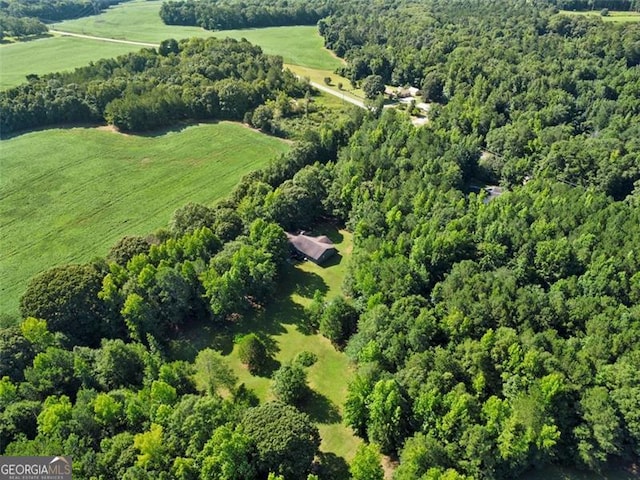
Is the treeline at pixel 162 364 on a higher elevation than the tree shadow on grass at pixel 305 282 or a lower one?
higher

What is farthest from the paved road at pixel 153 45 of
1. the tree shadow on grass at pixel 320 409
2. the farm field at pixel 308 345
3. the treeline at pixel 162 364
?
the tree shadow on grass at pixel 320 409

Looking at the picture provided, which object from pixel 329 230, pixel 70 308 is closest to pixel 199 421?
pixel 70 308

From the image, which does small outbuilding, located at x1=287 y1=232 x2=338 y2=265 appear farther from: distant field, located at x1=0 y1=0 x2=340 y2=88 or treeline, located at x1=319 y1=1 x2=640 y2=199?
distant field, located at x1=0 y1=0 x2=340 y2=88

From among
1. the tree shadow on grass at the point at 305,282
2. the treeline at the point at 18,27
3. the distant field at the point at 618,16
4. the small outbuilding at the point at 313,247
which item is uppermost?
the distant field at the point at 618,16

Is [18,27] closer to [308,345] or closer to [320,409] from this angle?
[308,345]

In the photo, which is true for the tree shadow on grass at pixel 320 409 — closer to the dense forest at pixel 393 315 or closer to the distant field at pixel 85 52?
the dense forest at pixel 393 315

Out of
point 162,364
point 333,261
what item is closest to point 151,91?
point 333,261
